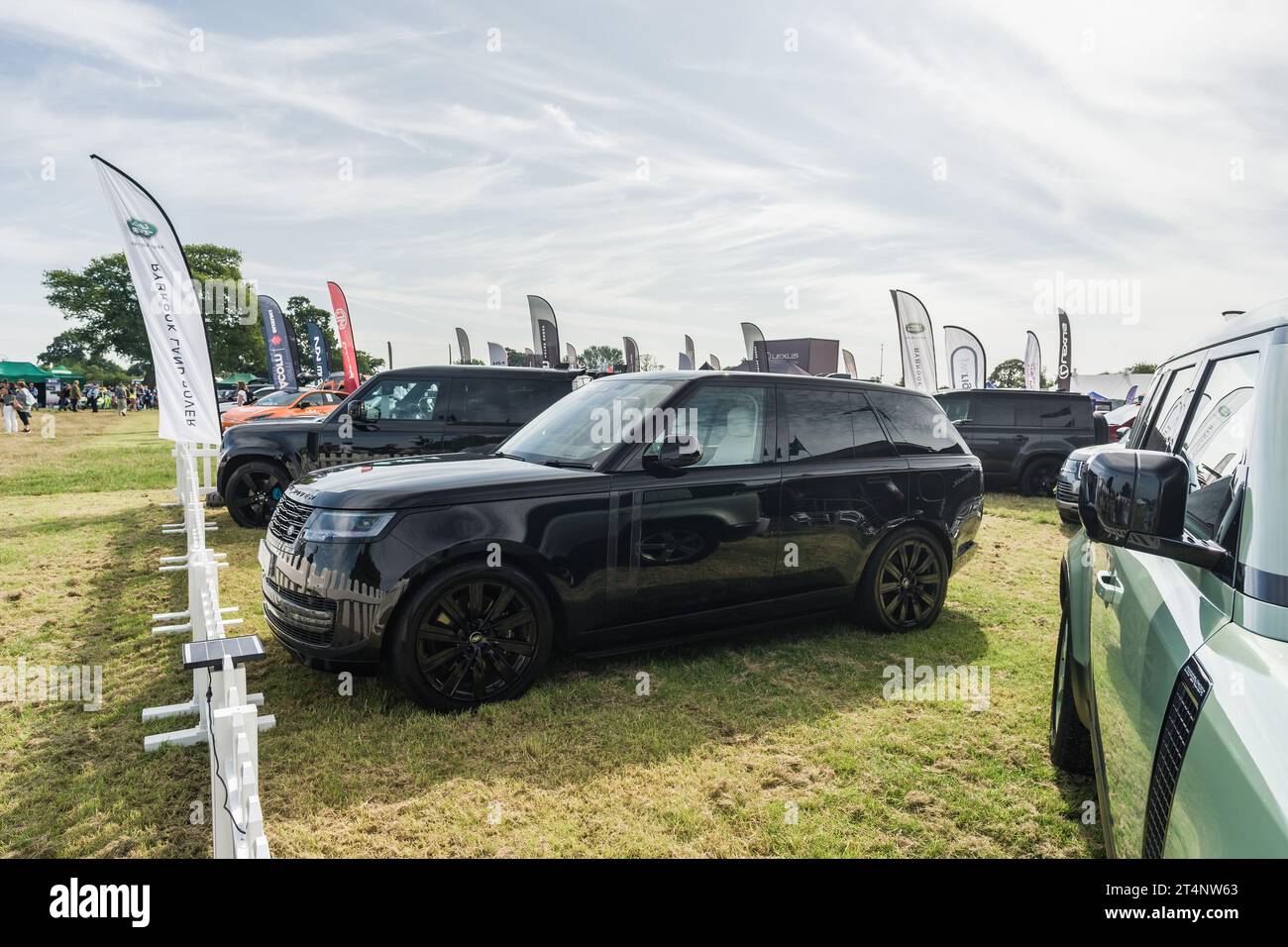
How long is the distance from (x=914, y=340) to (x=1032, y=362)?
1242 cm

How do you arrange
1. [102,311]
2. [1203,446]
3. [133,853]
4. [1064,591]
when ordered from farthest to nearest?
[102,311], [1064,591], [133,853], [1203,446]

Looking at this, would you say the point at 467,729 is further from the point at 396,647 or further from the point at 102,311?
the point at 102,311

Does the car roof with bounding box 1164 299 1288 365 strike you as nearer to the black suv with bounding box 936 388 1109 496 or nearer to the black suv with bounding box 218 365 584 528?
the black suv with bounding box 218 365 584 528

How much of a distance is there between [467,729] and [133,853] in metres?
1.41

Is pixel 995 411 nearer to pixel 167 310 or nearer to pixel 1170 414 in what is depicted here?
pixel 1170 414

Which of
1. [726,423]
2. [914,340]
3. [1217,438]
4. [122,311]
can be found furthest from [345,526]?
[122,311]

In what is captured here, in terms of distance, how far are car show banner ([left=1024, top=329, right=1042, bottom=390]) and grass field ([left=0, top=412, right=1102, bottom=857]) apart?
1139 inches

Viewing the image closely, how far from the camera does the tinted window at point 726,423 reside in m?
4.71

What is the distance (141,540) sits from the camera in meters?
8.46

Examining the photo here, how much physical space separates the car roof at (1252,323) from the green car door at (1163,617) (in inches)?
1.7

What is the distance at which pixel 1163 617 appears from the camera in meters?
1.87

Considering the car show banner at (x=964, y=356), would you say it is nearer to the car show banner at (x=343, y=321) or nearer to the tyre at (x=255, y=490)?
the car show banner at (x=343, y=321)

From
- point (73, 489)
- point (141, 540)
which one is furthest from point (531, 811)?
point (73, 489)

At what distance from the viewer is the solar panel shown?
88.4 inches
